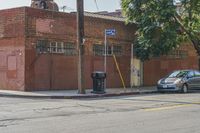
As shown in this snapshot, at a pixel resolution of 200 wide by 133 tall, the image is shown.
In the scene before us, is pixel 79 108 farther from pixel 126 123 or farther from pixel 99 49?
pixel 99 49

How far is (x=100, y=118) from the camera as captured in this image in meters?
15.6

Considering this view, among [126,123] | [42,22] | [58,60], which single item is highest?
[42,22]

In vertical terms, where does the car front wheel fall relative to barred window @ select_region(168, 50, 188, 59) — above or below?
below

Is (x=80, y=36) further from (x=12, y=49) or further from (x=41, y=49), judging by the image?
(x=12, y=49)

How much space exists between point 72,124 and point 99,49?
66.8ft

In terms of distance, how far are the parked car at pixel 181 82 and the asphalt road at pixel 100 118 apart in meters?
10.6

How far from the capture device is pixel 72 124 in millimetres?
13953

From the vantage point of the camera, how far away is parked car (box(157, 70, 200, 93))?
31.4 m

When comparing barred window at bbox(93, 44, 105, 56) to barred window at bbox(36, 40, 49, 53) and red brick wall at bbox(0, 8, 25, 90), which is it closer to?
barred window at bbox(36, 40, 49, 53)

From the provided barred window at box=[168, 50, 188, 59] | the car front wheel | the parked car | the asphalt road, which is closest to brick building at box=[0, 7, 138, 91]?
the parked car

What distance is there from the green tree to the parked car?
295 cm

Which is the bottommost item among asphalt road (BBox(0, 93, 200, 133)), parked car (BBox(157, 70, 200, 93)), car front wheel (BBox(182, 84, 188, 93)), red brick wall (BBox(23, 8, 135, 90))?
asphalt road (BBox(0, 93, 200, 133))

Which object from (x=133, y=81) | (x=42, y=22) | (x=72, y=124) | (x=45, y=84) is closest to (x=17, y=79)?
(x=45, y=84)

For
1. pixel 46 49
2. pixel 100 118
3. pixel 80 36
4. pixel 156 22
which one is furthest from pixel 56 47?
pixel 100 118
